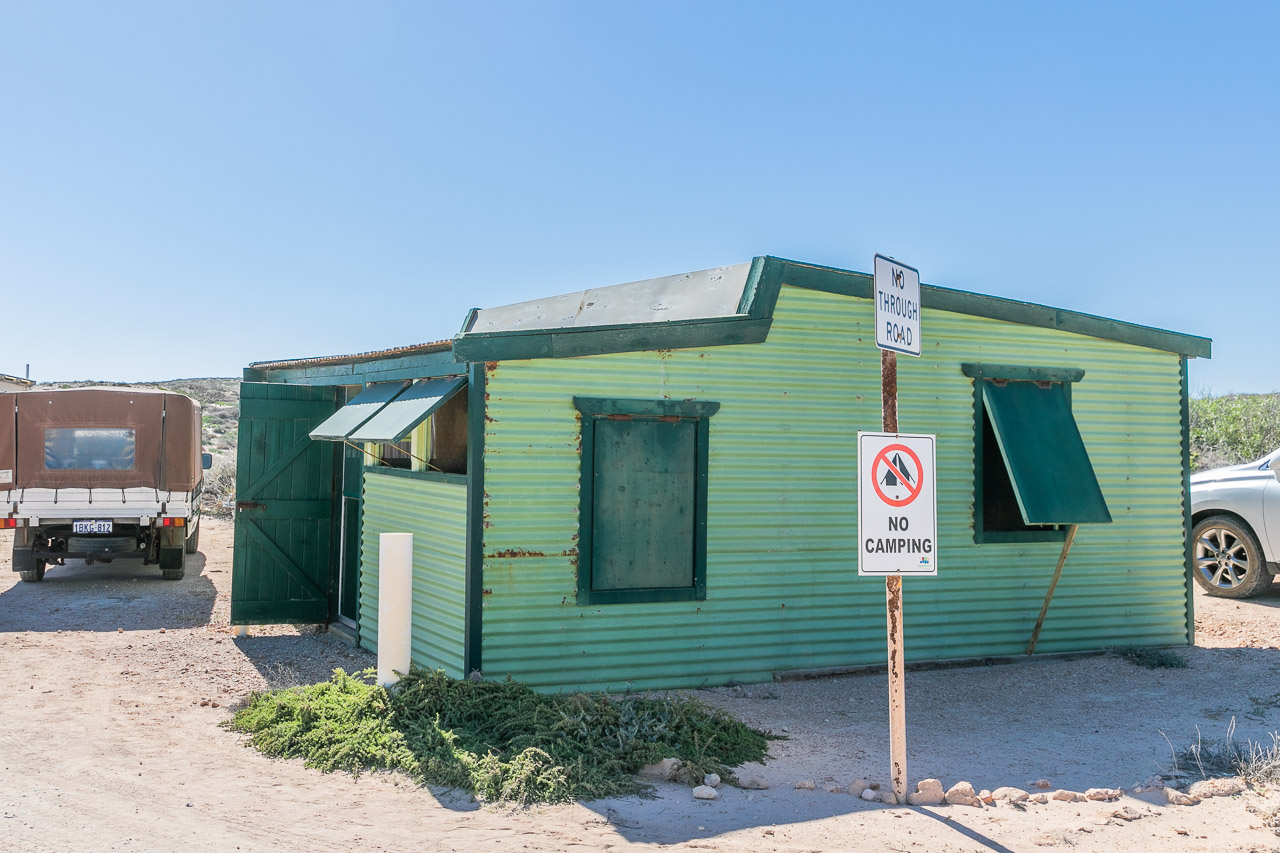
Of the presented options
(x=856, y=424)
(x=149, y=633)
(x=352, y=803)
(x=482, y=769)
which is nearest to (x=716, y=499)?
(x=856, y=424)

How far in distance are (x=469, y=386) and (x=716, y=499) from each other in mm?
2093

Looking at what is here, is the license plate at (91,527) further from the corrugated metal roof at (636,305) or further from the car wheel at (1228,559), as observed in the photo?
the car wheel at (1228,559)

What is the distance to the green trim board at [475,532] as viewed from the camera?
6895 mm

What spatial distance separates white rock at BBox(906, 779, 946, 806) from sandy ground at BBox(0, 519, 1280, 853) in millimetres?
118

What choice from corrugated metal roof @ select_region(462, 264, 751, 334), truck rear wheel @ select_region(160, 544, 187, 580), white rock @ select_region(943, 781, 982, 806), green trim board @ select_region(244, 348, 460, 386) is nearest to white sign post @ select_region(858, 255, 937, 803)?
white rock @ select_region(943, 781, 982, 806)

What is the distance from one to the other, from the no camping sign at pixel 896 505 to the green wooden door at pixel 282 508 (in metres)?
6.73

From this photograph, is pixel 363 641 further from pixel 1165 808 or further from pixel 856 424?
pixel 1165 808

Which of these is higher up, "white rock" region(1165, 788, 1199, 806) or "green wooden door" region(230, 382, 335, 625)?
"green wooden door" region(230, 382, 335, 625)

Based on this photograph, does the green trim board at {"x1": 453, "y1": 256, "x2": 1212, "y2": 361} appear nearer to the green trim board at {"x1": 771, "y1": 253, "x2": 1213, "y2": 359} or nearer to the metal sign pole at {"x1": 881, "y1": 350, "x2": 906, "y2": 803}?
the green trim board at {"x1": 771, "y1": 253, "x2": 1213, "y2": 359}

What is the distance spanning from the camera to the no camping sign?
491 cm

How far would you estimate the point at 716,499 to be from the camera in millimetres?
7676

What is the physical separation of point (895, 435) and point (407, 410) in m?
3.89

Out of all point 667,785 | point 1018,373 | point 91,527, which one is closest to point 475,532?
point 667,785

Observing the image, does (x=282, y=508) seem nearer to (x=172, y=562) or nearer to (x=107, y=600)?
(x=107, y=600)
